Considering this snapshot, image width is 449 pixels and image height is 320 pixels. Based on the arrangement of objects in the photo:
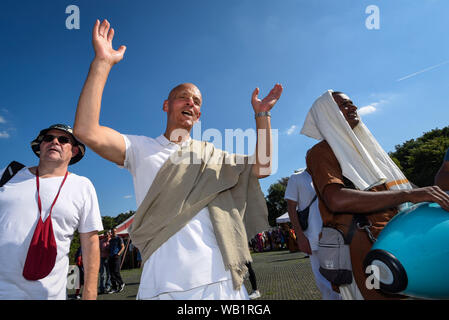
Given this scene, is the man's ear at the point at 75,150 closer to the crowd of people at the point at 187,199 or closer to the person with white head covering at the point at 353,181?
the crowd of people at the point at 187,199

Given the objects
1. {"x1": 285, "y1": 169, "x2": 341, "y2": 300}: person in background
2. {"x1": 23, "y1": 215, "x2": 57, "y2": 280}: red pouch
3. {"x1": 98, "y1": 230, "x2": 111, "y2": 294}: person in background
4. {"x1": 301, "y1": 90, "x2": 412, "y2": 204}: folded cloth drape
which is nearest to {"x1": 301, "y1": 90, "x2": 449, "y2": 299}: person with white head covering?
{"x1": 301, "y1": 90, "x2": 412, "y2": 204}: folded cloth drape

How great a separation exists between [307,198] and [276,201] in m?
57.8

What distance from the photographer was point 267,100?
204cm

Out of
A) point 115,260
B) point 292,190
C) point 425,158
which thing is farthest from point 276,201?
point 292,190

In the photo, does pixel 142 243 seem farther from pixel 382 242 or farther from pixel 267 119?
pixel 382 242

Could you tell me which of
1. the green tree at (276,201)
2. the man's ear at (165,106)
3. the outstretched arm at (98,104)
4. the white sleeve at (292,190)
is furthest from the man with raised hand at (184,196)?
the green tree at (276,201)

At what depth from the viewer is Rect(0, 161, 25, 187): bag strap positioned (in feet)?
8.37

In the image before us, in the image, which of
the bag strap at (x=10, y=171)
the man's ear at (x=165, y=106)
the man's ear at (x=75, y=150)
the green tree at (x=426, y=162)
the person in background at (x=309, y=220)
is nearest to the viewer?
the man's ear at (x=165, y=106)

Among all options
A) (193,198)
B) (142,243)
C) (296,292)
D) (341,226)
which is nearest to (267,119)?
(193,198)

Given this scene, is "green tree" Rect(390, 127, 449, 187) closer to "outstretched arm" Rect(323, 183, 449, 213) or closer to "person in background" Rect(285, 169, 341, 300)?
"person in background" Rect(285, 169, 341, 300)

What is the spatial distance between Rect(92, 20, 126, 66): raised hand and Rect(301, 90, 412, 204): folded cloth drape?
1.60 metres

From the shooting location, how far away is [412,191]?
5.50ft

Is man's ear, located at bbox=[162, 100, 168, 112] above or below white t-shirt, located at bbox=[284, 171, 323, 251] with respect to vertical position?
above

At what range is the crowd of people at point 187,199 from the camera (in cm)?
167
